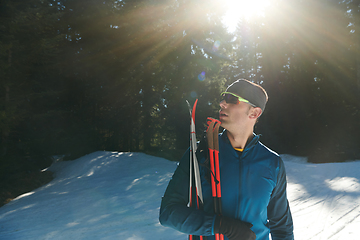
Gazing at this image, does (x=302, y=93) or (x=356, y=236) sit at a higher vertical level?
(x=302, y=93)

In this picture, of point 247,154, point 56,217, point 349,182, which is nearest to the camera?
point 247,154

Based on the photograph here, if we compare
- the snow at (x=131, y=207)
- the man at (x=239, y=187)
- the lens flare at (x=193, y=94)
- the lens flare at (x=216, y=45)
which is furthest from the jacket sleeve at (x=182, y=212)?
the lens flare at (x=216, y=45)

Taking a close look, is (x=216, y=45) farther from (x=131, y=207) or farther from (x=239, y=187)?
(x=239, y=187)

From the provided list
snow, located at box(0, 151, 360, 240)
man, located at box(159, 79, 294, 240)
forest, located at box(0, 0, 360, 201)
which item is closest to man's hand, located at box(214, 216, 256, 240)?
man, located at box(159, 79, 294, 240)

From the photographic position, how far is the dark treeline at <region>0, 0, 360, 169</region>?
51.5 ft

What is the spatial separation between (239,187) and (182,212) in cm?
40

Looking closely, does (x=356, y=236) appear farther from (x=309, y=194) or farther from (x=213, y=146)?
(x=213, y=146)

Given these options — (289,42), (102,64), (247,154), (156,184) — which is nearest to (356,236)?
(247,154)

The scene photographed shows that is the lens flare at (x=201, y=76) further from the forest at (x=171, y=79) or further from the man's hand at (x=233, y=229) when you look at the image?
the man's hand at (x=233, y=229)

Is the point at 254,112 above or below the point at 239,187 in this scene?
above

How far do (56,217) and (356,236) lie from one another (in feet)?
21.4

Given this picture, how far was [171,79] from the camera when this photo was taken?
18062 millimetres

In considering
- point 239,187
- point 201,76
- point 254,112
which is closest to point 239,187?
point 239,187

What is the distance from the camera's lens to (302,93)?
62.4ft
